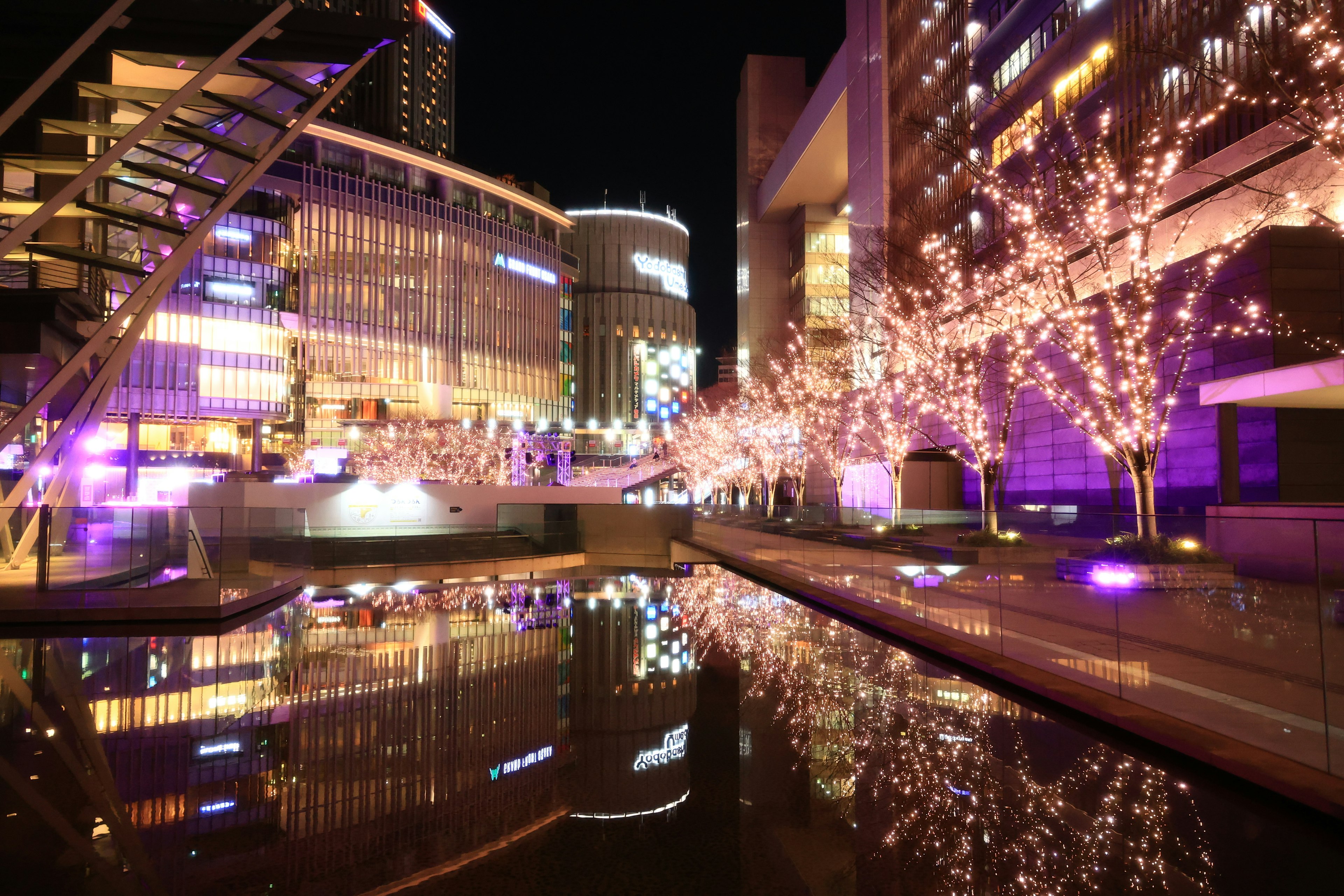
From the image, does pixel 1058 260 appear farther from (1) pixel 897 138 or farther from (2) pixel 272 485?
(1) pixel 897 138

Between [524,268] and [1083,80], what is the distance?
8204cm

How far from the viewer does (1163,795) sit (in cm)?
573

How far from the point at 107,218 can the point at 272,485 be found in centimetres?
1233

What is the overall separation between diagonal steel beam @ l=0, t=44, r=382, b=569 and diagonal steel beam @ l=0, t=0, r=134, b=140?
12.9 ft

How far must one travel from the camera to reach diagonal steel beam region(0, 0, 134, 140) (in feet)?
56.1

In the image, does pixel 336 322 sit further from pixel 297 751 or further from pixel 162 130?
pixel 297 751

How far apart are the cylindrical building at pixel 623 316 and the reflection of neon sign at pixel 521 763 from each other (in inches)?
5656

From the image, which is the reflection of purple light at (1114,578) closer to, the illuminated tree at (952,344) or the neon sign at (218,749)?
the neon sign at (218,749)

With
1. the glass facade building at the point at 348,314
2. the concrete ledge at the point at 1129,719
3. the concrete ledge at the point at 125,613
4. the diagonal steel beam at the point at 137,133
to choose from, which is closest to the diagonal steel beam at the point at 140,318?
the diagonal steel beam at the point at 137,133

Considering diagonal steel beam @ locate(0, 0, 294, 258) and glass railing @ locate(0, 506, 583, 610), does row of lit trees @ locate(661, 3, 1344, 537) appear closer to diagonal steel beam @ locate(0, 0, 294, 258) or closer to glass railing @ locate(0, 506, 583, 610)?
glass railing @ locate(0, 506, 583, 610)

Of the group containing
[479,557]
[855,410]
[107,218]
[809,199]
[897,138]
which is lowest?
[479,557]

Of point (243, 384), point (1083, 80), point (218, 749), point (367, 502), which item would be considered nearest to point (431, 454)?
Answer: point (243, 384)

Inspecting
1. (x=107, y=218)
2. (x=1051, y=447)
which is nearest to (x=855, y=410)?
(x=1051, y=447)

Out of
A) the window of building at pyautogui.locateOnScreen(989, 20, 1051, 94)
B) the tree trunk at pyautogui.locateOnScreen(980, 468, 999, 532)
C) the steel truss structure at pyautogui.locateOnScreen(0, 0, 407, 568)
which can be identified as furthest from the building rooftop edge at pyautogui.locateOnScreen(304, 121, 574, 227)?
the tree trunk at pyautogui.locateOnScreen(980, 468, 999, 532)
